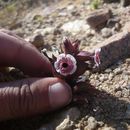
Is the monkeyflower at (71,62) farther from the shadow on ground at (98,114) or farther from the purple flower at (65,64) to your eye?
the shadow on ground at (98,114)

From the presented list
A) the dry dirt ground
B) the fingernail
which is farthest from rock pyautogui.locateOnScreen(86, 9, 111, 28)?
the fingernail

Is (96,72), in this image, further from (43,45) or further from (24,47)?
(43,45)

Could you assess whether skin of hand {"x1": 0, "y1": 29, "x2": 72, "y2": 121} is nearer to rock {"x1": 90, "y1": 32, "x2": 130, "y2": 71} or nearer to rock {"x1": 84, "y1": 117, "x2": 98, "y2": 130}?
rock {"x1": 84, "y1": 117, "x2": 98, "y2": 130}

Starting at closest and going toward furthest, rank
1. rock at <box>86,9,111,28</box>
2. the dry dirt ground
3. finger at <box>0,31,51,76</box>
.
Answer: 1. the dry dirt ground
2. finger at <box>0,31,51,76</box>
3. rock at <box>86,9,111,28</box>

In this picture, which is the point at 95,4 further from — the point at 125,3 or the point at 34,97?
the point at 34,97

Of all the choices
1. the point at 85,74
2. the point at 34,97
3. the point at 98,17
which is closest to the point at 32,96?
the point at 34,97
